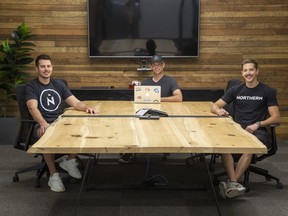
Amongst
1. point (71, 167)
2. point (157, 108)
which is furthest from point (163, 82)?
point (71, 167)

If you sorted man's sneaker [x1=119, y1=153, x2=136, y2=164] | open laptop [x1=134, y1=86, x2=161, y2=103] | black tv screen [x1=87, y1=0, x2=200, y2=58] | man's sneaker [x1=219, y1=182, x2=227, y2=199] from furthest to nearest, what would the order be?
black tv screen [x1=87, y1=0, x2=200, y2=58], man's sneaker [x1=119, y1=153, x2=136, y2=164], open laptop [x1=134, y1=86, x2=161, y2=103], man's sneaker [x1=219, y1=182, x2=227, y2=199]

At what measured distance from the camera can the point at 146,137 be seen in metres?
2.36

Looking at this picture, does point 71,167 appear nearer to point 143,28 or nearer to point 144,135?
point 144,135

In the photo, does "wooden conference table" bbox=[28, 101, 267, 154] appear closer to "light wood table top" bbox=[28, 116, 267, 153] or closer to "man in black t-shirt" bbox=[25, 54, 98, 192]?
"light wood table top" bbox=[28, 116, 267, 153]

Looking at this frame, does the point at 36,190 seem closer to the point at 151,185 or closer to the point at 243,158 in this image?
the point at 151,185

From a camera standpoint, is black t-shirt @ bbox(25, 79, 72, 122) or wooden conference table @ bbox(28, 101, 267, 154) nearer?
wooden conference table @ bbox(28, 101, 267, 154)

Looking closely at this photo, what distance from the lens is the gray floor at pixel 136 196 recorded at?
2994mm

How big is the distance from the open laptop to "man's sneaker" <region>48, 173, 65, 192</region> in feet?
3.46

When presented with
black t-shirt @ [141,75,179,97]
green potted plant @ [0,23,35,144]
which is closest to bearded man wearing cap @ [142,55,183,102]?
black t-shirt @ [141,75,179,97]

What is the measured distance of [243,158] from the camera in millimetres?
3271

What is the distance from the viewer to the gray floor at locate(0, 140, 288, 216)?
2.99 m

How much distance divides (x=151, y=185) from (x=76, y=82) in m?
2.57

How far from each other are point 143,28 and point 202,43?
2.69 feet

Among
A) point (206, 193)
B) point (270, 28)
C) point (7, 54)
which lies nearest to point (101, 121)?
point (206, 193)
